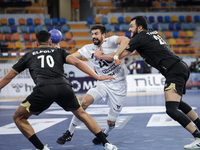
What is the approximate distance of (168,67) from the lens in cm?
493

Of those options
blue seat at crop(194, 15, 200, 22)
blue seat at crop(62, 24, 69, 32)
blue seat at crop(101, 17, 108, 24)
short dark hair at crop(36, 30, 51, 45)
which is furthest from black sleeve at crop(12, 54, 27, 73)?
blue seat at crop(194, 15, 200, 22)

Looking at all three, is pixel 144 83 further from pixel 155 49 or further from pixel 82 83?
pixel 155 49

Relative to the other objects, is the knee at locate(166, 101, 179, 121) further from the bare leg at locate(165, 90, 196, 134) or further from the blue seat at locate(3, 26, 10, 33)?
the blue seat at locate(3, 26, 10, 33)

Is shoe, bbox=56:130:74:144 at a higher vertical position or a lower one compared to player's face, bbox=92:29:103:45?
lower

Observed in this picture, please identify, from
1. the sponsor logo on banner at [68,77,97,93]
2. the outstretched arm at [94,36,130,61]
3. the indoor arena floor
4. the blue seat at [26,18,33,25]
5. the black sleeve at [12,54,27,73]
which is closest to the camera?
the black sleeve at [12,54,27,73]

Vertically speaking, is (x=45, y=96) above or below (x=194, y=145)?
above

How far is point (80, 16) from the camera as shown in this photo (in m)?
31.6

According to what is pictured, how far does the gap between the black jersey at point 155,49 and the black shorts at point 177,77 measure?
8cm

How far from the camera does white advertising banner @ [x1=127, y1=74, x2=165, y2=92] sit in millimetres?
17500

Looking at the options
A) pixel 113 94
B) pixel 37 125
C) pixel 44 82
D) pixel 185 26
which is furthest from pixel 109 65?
pixel 185 26

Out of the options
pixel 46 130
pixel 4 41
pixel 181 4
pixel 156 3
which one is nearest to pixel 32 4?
pixel 4 41

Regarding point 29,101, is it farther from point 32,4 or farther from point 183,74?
point 32,4

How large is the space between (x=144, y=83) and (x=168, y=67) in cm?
1287

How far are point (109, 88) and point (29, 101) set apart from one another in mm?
1811
